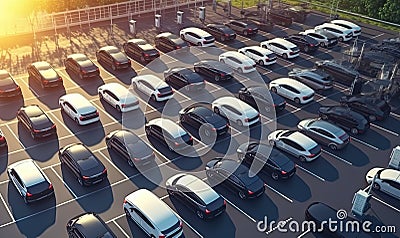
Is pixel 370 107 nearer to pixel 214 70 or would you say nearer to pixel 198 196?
pixel 214 70

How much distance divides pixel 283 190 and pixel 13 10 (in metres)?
34.0

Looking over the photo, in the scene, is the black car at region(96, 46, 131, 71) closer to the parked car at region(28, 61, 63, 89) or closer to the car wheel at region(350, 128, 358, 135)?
the parked car at region(28, 61, 63, 89)

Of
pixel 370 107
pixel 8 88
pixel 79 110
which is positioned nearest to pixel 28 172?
pixel 79 110

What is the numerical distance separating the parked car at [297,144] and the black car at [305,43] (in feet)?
57.8

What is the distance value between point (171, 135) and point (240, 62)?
1353cm

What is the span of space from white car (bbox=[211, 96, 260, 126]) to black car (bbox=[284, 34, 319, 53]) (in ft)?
51.0

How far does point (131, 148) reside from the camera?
86.8ft

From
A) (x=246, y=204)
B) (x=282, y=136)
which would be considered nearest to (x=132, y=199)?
(x=246, y=204)

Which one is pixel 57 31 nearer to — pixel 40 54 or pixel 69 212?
pixel 40 54

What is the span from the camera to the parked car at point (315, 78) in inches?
1444

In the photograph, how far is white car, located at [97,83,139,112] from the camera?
3173 cm

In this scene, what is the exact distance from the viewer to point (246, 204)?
24578 mm

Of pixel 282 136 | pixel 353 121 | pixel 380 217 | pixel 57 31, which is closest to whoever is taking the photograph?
pixel 380 217

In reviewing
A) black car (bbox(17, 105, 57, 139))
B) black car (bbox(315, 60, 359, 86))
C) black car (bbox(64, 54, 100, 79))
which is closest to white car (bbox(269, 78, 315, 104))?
black car (bbox(315, 60, 359, 86))
